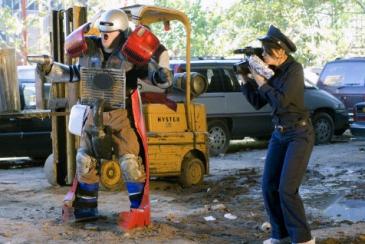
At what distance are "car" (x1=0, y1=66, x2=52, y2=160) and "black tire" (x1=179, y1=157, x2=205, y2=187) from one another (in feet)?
10.9

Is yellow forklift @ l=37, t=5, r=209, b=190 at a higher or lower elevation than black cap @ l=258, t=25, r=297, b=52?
lower

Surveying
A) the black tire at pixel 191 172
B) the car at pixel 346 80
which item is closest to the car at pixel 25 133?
the black tire at pixel 191 172

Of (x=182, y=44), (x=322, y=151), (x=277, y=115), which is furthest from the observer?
(x=182, y=44)

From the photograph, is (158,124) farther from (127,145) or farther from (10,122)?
(10,122)

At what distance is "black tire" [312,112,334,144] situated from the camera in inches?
572

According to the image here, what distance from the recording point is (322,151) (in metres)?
12.9

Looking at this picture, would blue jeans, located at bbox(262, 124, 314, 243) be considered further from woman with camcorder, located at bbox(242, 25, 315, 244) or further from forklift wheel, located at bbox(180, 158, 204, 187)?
forklift wheel, located at bbox(180, 158, 204, 187)

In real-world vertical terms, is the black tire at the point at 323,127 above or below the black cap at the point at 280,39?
below

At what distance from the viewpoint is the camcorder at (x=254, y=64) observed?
5.09 metres

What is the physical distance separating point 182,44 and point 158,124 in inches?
545

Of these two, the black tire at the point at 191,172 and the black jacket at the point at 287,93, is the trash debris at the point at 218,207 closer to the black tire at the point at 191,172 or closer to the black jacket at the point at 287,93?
the black tire at the point at 191,172

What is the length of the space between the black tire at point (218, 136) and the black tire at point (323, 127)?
249 cm

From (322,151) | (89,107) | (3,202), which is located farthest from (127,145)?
(322,151)

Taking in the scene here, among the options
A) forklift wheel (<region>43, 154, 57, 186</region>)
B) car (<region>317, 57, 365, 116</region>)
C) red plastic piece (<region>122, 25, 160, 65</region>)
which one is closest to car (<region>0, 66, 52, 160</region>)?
forklift wheel (<region>43, 154, 57, 186</region>)
